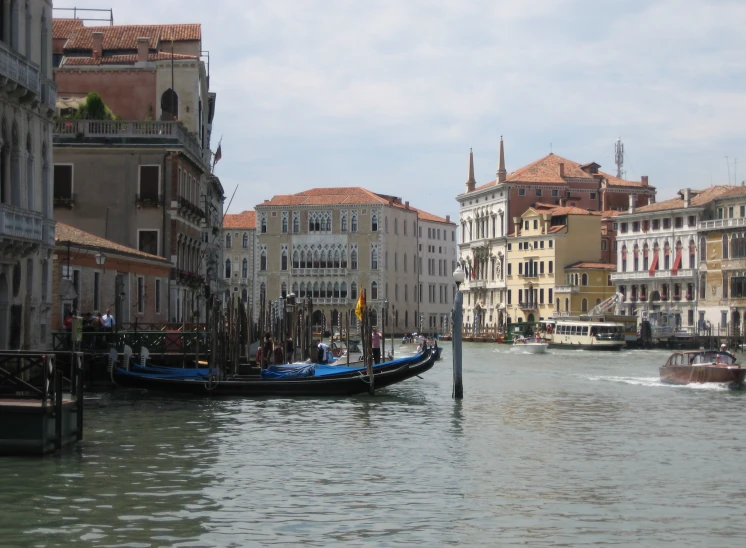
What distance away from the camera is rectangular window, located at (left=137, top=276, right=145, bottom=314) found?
110 ft

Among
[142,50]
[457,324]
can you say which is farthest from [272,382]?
[142,50]

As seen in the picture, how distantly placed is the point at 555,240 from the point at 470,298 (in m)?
14.7

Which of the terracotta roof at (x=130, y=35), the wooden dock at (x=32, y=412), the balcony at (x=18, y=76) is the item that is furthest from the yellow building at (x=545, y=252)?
the wooden dock at (x=32, y=412)

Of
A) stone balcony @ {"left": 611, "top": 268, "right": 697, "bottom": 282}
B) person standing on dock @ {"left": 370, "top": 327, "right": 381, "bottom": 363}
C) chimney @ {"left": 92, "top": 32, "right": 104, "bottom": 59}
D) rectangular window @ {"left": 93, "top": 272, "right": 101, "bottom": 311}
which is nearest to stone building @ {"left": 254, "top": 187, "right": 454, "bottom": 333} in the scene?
stone balcony @ {"left": 611, "top": 268, "right": 697, "bottom": 282}

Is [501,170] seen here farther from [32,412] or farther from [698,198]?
[32,412]

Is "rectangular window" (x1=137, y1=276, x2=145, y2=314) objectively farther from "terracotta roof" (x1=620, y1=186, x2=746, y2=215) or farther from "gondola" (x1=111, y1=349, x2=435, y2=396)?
"terracotta roof" (x1=620, y1=186, x2=746, y2=215)

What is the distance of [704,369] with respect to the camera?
103 feet

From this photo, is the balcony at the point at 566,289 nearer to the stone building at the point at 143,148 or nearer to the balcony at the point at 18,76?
the stone building at the point at 143,148

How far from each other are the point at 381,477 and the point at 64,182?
2364 centimetres

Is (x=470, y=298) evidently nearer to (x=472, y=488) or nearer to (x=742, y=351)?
(x=742, y=351)

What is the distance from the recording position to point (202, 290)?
1811 inches

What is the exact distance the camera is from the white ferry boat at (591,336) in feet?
216

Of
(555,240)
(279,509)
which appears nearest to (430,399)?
(279,509)

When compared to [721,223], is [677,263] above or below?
below
